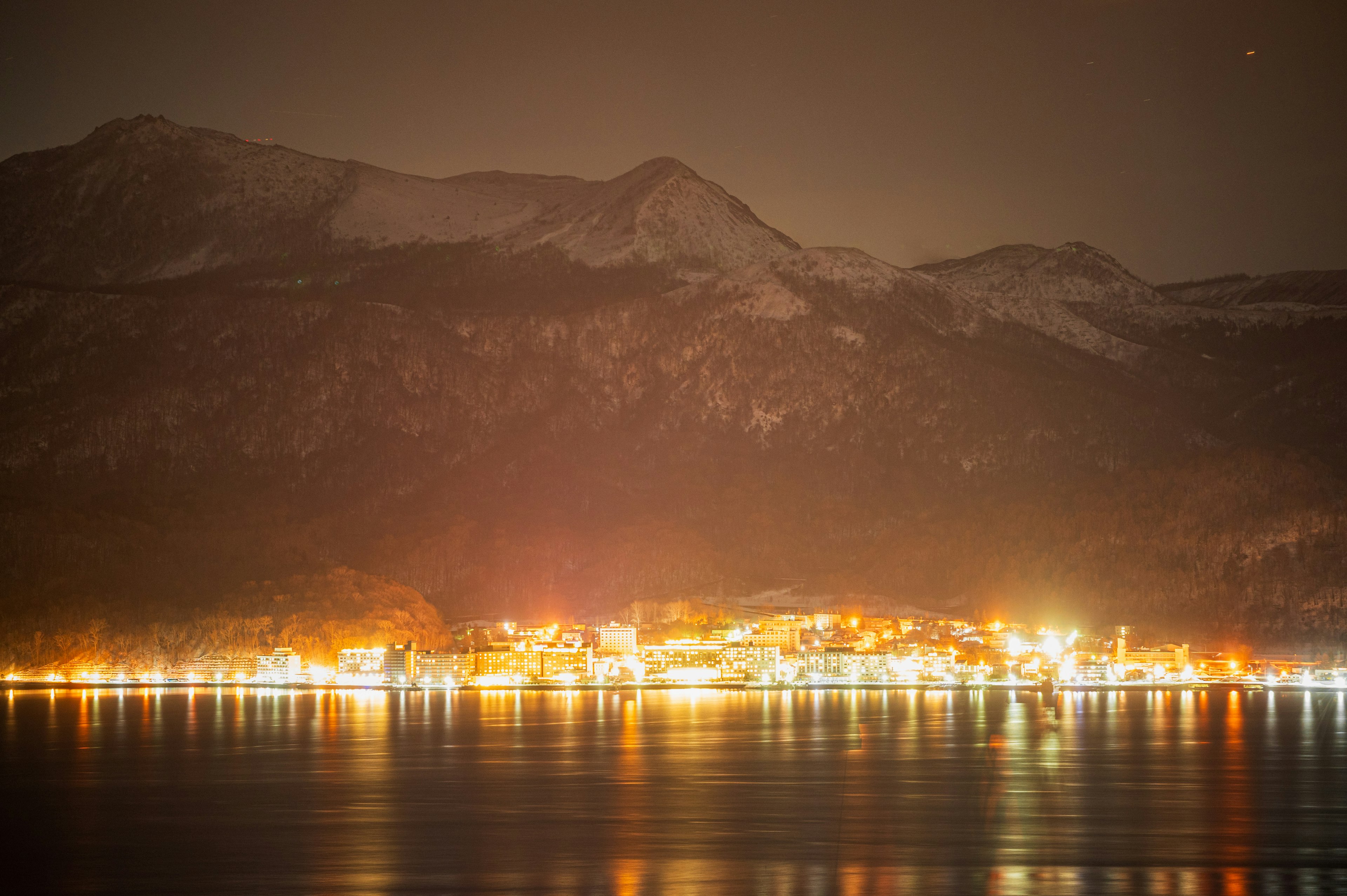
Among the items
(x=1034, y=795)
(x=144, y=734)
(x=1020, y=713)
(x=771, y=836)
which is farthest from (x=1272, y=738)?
(x=144, y=734)

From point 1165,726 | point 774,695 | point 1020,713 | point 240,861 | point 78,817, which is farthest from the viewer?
point 774,695

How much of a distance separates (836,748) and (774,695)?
79.9 m

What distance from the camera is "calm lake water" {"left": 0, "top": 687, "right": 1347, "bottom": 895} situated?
2665 inches

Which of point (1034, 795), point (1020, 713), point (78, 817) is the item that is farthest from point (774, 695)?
point (78, 817)

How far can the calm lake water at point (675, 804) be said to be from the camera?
67.7 m

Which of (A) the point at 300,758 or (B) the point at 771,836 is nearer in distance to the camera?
(B) the point at 771,836

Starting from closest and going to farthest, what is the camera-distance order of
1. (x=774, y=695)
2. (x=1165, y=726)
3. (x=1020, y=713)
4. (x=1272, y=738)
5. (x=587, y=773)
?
(x=587, y=773) < (x=1272, y=738) < (x=1165, y=726) < (x=1020, y=713) < (x=774, y=695)

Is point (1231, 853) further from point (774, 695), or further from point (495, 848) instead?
point (774, 695)

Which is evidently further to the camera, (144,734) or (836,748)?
(144,734)

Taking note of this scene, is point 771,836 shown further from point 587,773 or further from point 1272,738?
point 1272,738

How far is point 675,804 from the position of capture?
87000 millimetres

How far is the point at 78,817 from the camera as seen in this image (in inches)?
3332

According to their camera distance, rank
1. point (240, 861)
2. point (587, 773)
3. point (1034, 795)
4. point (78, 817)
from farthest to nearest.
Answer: point (587, 773) < point (1034, 795) < point (78, 817) < point (240, 861)

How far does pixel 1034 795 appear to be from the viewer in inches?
3593
